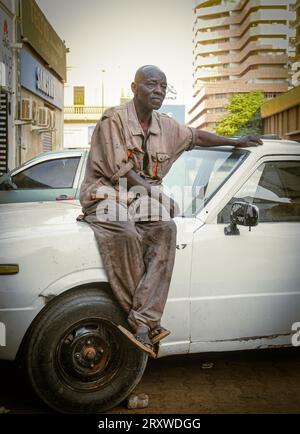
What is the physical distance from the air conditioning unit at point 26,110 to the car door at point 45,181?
9500mm

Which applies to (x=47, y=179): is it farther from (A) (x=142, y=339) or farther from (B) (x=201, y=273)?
(A) (x=142, y=339)

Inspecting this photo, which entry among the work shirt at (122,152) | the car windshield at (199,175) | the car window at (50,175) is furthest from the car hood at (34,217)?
the car window at (50,175)

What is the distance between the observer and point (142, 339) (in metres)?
3.10

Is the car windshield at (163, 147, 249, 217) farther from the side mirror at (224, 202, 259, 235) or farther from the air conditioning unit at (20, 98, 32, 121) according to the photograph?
the air conditioning unit at (20, 98, 32, 121)

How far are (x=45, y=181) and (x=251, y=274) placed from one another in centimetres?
470

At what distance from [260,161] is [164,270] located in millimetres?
1126

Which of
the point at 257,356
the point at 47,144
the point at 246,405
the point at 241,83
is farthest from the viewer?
the point at 241,83

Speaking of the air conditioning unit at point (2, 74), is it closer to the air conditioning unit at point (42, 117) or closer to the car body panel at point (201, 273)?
the air conditioning unit at point (42, 117)

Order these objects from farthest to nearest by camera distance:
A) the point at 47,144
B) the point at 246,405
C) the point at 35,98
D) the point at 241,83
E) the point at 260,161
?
1. the point at 241,83
2. the point at 47,144
3. the point at 35,98
4. the point at 260,161
5. the point at 246,405

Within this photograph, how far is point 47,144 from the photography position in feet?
76.9

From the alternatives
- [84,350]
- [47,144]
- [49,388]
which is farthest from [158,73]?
[47,144]

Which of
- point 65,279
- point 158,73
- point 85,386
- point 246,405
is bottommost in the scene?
point 246,405

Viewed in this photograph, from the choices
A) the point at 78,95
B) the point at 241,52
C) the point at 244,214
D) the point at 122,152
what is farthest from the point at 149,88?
the point at 241,52

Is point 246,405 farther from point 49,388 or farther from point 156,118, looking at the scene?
point 156,118
